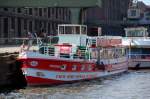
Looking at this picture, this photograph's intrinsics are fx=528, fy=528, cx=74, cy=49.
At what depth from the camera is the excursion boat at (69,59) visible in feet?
108

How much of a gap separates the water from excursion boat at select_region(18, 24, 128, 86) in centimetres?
69

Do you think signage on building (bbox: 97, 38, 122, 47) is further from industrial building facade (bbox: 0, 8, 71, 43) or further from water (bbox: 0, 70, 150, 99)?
industrial building facade (bbox: 0, 8, 71, 43)

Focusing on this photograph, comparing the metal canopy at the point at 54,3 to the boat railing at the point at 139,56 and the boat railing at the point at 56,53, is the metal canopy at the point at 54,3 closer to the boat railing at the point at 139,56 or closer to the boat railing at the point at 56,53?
the boat railing at the point at 139,56

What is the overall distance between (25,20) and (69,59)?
1686 inches

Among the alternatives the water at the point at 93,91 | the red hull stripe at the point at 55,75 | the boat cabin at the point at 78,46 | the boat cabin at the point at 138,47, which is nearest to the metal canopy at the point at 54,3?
the boat cabin at the point at 138,47

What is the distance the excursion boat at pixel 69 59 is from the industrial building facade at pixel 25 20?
71.3 feet

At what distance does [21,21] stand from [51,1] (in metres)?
20.3

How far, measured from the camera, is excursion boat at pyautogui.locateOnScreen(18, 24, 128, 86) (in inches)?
1298

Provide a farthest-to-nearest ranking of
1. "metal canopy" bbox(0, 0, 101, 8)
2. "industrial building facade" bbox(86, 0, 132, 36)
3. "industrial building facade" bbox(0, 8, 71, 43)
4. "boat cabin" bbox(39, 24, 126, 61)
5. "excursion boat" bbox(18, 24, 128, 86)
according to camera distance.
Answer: "industrial building facade" bbox(86, 0, 132, 36) → "industrial building facade" bbox(0, 8, 71, 43) → "metal canopy" bbox(0, 0, 101, 8) → "boat cabin" bbox(39, 24, 126, 61) → "excursion boat" bbox(18, 24, 128, 86)

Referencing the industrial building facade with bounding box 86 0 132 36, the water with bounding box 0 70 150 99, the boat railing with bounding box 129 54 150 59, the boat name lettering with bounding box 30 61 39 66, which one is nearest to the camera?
the water with bounding box 0 70 150 99

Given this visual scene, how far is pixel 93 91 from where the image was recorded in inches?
1252

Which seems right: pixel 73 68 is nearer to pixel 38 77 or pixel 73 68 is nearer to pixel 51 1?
pixel 38 77

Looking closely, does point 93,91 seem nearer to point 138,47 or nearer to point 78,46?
point 78,46

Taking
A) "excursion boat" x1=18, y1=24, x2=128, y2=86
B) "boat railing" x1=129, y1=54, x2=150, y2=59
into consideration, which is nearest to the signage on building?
"excursion boat" x1=18, y1=24, x2=128, y2=86
